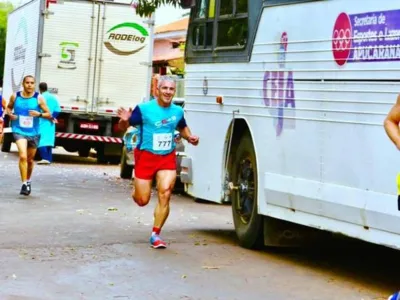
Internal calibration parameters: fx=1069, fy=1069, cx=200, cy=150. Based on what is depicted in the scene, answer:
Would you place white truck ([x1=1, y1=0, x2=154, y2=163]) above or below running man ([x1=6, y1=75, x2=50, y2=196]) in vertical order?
above

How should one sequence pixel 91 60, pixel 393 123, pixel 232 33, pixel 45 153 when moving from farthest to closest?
1. pixel 91 60
2. pixel 45 153
3. pixel 232 33
4. pixel 393 123

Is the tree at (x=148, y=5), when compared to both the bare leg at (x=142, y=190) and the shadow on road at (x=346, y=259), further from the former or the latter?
the bare leg at (x=142, y=190)

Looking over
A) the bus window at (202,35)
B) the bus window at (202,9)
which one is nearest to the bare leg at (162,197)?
the bus window at (202,35)

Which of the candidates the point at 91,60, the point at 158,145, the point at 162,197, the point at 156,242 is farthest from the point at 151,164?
the point at 91,60

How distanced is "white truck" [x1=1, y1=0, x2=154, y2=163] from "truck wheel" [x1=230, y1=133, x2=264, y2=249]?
13.5m

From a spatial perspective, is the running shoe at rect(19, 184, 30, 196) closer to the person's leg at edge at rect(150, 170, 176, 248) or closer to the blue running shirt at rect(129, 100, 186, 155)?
the blue running shirt at rect(129, 100, 186, 155)

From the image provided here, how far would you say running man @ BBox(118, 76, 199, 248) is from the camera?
10703 mm

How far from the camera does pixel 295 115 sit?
376 inches

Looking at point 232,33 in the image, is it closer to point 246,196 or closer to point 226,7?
point 226,7

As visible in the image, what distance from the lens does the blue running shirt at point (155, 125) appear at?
10.7 meters

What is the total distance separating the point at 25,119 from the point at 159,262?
6.45 meters

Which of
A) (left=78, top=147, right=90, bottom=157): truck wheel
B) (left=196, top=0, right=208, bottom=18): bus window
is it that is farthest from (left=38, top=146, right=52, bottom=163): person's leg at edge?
(left=196, top=0, right=208, bottom=18): bus window

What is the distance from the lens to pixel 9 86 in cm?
2966

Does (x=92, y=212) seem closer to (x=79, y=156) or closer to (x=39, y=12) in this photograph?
(x=39, y=12)
